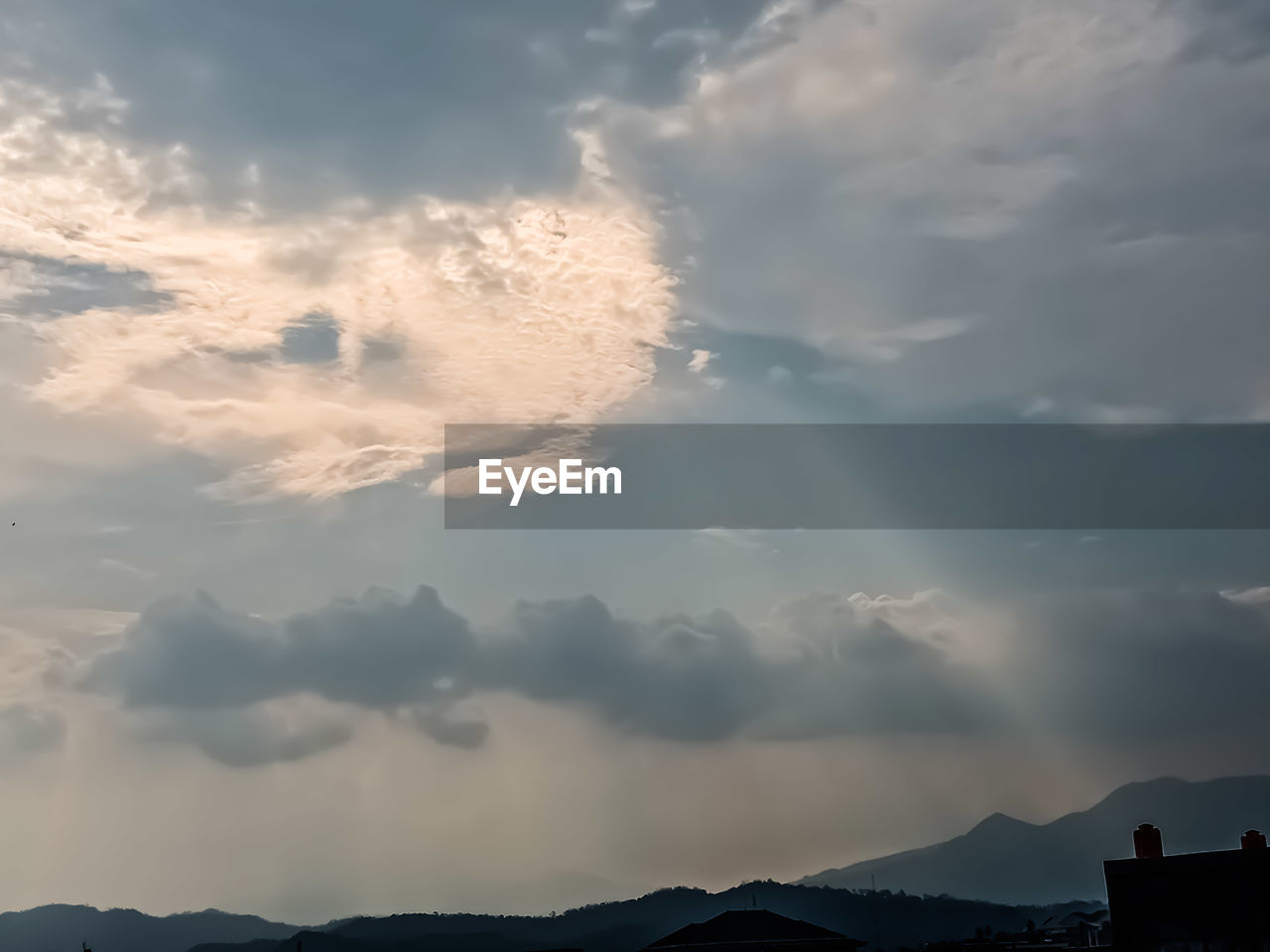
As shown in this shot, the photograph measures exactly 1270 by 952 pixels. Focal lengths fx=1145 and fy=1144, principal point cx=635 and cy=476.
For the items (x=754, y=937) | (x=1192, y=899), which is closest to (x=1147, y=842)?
(x=1192, y=899)

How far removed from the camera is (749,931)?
71.9 m

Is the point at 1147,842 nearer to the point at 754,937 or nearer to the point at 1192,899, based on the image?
the point at 1192,899

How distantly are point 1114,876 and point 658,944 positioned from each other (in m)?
39.3

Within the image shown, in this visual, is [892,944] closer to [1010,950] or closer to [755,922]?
[1010,950]

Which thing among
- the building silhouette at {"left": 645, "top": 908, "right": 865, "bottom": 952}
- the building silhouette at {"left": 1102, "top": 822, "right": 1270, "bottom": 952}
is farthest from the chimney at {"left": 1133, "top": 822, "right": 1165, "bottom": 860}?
the building silhouette at {"left": 645, "top": 908, "right": 865, "bottom": 952}

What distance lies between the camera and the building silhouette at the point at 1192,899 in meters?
36.5

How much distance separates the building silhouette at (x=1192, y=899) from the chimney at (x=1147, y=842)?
0.04 m

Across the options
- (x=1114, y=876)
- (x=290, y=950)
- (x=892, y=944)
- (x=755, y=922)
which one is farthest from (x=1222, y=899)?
(x=290, y=950)

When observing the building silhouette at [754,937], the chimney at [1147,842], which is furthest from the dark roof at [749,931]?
the chimney at [1147,842]

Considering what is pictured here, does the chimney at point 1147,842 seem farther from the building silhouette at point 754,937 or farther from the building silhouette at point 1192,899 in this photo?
the building silhouette at point 754,937

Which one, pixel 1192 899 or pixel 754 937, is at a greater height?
pixel 1192 899

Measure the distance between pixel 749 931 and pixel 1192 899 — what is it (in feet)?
126

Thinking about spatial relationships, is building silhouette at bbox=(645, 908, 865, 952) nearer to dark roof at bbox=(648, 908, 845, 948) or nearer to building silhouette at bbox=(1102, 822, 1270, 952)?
dark roof at bbox=(648, 908, 845, 948)

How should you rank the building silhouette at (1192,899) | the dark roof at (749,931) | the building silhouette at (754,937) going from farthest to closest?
the dark roof at (749,931), the building silhouette at (754,937), the building silhouette at (1192,899)
